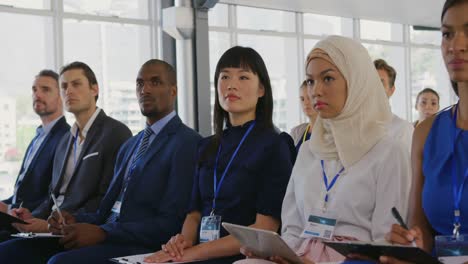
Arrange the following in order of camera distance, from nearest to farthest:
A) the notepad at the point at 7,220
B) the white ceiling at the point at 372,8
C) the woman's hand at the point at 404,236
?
the woman's hand at the point at 404,236 → the notepad at the point at 7,220 → the white ceiling at the point at 372,8

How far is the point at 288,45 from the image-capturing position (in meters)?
14.2

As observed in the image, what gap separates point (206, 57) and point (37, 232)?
6.84 metres

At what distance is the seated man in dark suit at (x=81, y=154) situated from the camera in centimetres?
438

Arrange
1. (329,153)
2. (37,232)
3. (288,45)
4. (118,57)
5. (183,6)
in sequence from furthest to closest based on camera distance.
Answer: (288,45) < (118,57) < (183,6) < (37,232) < (329,153)

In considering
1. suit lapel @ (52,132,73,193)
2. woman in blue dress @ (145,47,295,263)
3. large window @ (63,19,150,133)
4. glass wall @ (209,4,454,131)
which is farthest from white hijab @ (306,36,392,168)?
glass wall @ (209,4,454,131)

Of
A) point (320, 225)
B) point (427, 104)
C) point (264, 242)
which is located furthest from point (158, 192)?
point (427, 104)

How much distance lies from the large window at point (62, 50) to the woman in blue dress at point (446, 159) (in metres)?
8.62

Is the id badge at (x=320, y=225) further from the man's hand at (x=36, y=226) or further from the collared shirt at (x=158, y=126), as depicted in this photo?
the man's hand at (x=36, y=226)

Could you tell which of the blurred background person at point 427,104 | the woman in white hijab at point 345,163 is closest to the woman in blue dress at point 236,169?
the woman in white hijab at point 345,163

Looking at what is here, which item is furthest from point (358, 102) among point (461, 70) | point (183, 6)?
point (183, 6)

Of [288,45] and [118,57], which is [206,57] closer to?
[118,57]

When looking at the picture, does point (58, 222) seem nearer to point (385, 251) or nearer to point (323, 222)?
point (323, 222)

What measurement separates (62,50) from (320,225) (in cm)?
861

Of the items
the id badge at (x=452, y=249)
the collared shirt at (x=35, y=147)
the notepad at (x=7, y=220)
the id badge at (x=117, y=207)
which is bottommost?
the notepad at (x=7, y=220)
